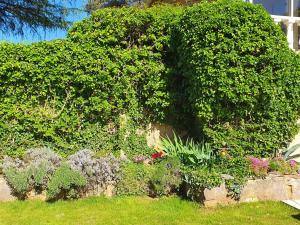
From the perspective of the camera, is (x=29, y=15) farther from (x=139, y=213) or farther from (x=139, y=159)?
(x=139, y=213)

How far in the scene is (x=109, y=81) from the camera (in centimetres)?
823

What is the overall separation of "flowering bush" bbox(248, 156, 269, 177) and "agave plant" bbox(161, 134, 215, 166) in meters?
0.75

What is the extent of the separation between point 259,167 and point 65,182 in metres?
3.42

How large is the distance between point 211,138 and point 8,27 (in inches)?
442

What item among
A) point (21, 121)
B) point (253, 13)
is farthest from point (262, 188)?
point (21, 121)

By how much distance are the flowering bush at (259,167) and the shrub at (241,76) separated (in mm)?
369

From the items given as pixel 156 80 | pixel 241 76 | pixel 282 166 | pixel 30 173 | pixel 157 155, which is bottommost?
pixel 282 166

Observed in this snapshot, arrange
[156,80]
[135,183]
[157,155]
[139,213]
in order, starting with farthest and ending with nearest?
[156,80] → [157,155] → [135,183] → [139,213]

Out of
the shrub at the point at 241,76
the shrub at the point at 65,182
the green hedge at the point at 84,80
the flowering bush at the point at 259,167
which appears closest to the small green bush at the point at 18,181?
the shrub at the point at 65,182

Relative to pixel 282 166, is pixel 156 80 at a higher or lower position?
higher

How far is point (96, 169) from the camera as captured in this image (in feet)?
23.4

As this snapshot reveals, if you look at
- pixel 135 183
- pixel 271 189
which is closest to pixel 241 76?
pixel 271 189

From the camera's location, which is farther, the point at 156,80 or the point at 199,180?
the point at 156,80

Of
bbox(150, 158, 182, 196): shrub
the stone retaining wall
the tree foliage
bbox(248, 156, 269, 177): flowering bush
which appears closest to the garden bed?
the stone retaining wall
